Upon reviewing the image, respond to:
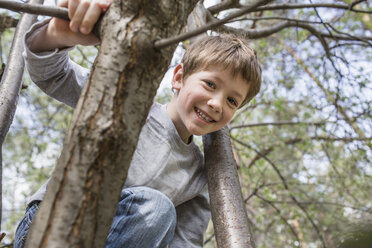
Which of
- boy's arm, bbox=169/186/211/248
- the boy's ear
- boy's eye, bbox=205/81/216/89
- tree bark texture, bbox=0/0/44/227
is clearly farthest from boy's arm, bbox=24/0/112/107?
boy's arm, bbox=169/186/211/248

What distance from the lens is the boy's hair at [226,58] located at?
1.72m

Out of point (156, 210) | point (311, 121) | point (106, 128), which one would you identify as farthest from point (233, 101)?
point (311, 121)

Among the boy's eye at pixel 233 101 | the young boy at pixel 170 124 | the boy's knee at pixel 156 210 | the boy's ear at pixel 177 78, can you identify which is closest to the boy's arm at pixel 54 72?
the young boy at pixel 170 124

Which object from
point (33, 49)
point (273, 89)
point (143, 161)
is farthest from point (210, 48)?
point (273, 89)

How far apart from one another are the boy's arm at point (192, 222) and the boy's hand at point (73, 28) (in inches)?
46.0

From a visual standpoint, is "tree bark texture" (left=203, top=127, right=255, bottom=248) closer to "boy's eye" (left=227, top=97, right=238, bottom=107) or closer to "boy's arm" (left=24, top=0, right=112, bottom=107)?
"boy's eye" (left=227, top=97, right=238, bottom=107)

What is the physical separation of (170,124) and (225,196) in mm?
511

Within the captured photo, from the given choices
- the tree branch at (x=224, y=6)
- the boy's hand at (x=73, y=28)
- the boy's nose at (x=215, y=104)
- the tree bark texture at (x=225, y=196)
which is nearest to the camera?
the boy's hand at (x=73, y=28)

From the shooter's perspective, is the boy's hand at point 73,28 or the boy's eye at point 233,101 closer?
the boy's hand at point 73,28

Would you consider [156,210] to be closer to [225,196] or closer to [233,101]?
[225,196]

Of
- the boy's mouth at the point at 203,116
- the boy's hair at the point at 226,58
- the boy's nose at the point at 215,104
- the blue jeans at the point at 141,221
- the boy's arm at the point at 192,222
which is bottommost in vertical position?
the blue jeans at the point at 141,221

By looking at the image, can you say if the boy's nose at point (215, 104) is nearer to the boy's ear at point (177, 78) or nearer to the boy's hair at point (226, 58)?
the boy's hair at point (226, 58)

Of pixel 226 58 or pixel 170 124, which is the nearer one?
pixel 226 58

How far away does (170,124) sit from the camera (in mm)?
1875
